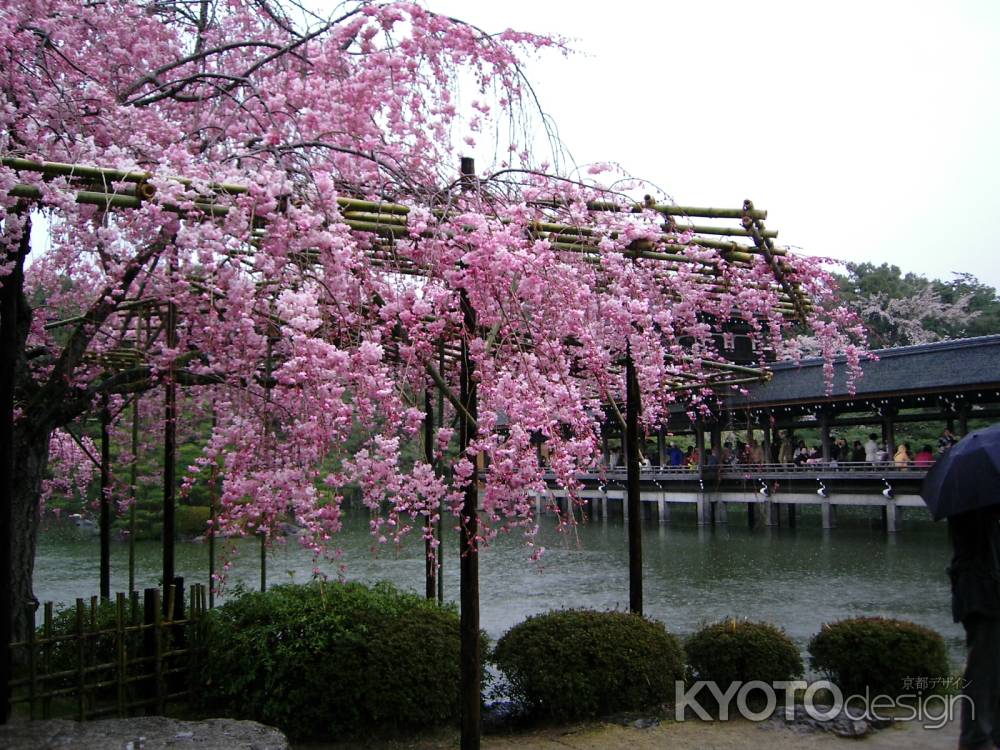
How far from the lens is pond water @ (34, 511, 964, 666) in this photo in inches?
423

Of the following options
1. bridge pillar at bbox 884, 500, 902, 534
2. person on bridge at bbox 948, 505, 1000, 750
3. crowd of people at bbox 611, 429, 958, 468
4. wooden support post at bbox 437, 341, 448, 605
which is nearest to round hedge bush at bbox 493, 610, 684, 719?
wooden support post at bbox 437, 341, 448, 605

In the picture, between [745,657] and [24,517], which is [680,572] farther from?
[24,517]

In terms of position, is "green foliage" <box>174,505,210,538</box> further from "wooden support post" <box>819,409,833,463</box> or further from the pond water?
"wooden support post" <box>819,409,833,463</box>

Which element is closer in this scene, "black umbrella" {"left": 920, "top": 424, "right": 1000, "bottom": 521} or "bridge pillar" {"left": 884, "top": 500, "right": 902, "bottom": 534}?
"black umbrella" {"left": 920, "top": 424, "right": 1000, "bottom": 521}

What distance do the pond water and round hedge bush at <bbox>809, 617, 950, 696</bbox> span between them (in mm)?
2160

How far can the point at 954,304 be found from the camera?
102 feet

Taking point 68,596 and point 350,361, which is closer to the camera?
point 350,361

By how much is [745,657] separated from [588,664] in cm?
118

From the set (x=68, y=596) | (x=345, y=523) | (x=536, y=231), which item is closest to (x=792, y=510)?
(x=345, y=523)

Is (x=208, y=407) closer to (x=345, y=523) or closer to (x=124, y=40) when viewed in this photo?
(x=124, y=40)

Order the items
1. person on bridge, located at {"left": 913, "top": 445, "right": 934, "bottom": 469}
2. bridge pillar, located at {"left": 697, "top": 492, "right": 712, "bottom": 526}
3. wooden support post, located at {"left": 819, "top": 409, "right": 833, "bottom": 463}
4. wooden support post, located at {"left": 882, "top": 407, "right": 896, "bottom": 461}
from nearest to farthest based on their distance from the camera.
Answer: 1. person on bridge, located at {"left": 913, "top": 445, "right": 934, "bottom": 469}
2. wooden support post, located at {"left": 882, "top": 407, "right": 896, "bottom": 461}
3. wooden support post, located at {"left": 819, "top": 409, "right": 833, "bottom": 463}
4. bridge pillar, located at {"left": 697, "top": 492, "right": 712, "bottom": 526}

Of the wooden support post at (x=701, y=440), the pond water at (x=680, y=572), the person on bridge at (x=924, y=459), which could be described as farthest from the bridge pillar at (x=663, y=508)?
the person on bridge at (x=924, y=459)

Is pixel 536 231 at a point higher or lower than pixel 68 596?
higher

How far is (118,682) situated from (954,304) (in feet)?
106
